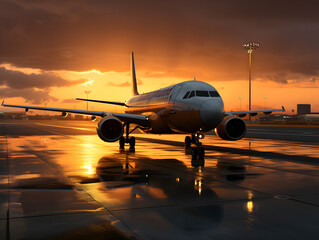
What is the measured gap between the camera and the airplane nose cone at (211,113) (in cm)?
1722

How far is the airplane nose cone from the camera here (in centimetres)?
1722

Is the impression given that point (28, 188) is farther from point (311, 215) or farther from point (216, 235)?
point (311, 215)

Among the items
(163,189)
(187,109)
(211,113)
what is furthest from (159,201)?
(187,109)

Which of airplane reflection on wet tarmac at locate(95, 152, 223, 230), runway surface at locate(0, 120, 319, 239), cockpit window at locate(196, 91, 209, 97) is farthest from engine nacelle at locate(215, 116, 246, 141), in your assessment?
airplane reflection on wet tarmac at locate(95, 152, 223, 230)

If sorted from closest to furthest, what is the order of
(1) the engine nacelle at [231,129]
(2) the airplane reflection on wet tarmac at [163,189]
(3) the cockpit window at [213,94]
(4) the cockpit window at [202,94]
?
(2) the airplane reflection on wet tarmac at [163,189] < (4) the cockpit window at [202,94] < (3) the cockpit window at [213,94] < (1) the engine nacelle at [231,129]

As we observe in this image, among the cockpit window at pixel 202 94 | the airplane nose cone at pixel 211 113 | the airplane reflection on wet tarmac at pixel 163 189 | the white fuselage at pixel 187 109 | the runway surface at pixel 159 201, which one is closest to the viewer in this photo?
the runway surface at pixel 159 201

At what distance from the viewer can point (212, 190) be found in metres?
9.88

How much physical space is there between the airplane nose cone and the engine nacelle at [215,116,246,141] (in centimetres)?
298

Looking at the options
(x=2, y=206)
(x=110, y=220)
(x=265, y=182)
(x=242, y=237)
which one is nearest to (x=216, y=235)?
(x=242, y=237)

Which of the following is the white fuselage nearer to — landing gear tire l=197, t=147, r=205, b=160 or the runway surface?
landing gear tire l=197, t=147, r=205, b=160

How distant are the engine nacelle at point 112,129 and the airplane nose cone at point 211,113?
5.76 metres

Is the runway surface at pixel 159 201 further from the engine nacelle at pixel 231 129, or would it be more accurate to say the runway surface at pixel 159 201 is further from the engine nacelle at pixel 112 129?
the engine nacelle at pixel 112 129

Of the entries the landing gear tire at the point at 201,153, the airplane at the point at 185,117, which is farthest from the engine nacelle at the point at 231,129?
Result: the landing gear tire at the point at 201,153

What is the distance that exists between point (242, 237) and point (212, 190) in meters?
3.93
